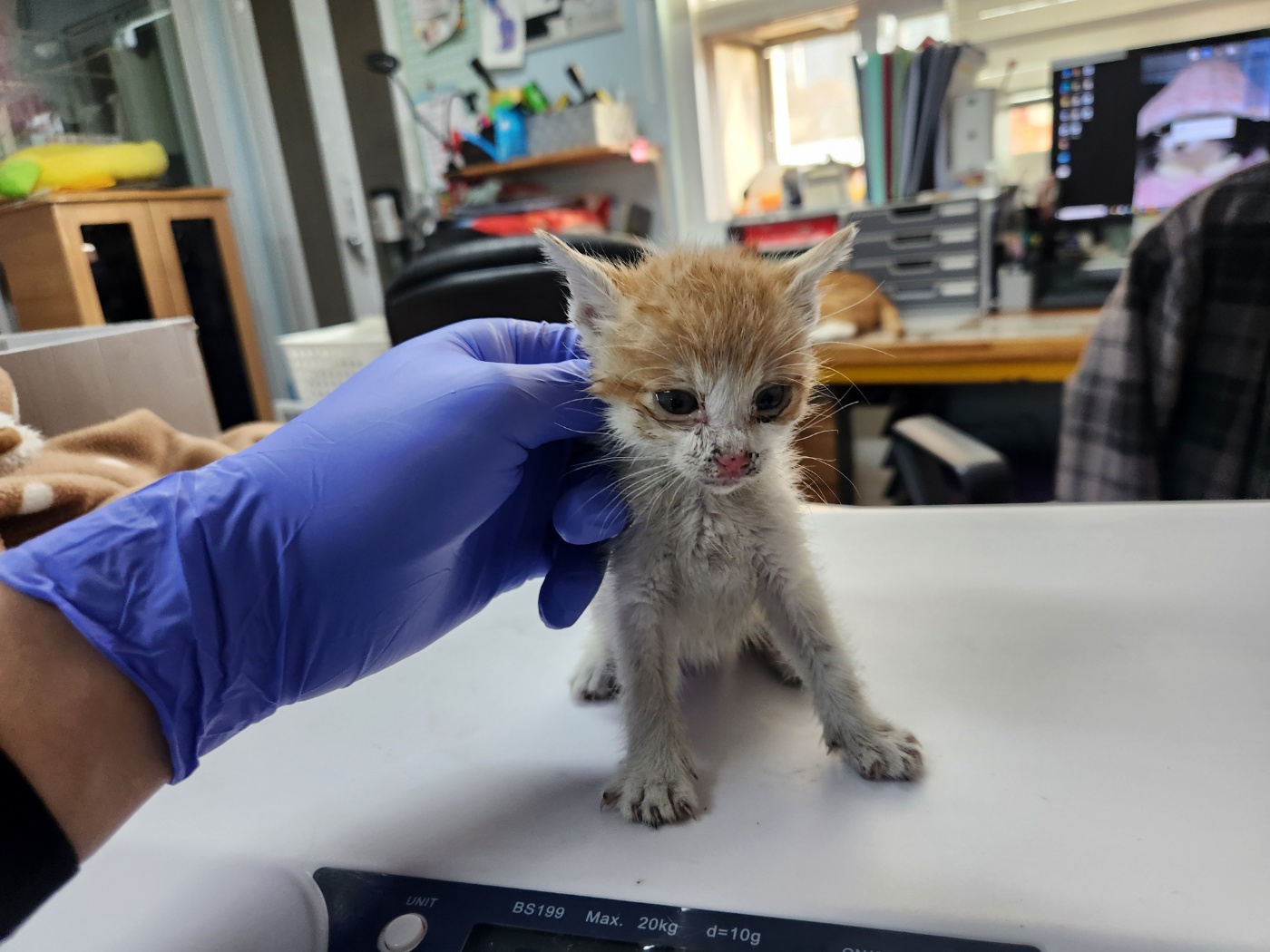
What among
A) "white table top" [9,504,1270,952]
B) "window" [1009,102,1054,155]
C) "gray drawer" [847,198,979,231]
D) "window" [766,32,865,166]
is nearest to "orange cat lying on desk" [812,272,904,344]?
"gray drawer" [847,198,979,231]

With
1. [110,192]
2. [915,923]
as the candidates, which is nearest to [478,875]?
[915,923]

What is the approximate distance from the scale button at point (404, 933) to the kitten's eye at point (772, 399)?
0.39 m

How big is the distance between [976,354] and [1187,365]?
0.46 m

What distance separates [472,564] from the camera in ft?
2.27

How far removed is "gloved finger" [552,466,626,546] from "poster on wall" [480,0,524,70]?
222 centimetres

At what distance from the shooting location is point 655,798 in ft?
1.63

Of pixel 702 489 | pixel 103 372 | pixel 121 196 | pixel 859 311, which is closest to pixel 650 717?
pixel 702 489

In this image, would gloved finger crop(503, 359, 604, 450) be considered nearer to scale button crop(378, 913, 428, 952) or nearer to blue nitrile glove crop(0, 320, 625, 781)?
blue nitrile glove crop(0, 320, 625, 781)

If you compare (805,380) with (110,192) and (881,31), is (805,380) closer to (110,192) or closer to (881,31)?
(110,192)

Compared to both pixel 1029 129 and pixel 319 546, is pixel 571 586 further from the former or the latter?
pixel 1029 129

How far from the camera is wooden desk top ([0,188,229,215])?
804 millimetres

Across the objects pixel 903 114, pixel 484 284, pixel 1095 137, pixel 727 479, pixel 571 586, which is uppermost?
pixel 903 114

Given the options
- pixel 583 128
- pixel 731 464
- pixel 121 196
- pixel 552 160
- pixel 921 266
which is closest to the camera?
pixel 731 464

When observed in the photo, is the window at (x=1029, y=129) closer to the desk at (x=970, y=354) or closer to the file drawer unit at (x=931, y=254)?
the file drawer unit at (x=931, y=254)
